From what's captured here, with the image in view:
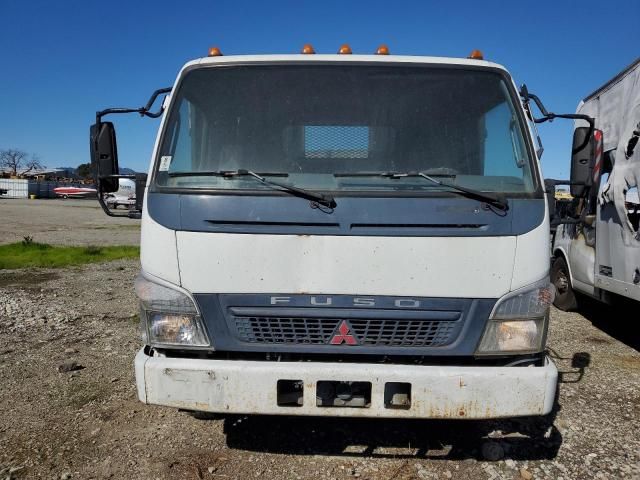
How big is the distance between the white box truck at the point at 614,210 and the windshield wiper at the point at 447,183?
2035 mm

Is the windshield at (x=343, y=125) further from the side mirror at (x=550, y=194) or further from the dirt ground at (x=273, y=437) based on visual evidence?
the dirt ground at (x=273, y=437)

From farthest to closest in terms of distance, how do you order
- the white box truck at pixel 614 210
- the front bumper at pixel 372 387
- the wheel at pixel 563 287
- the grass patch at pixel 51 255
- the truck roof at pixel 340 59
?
the grass patch at pixel 51 255, the wheel at pixel 563 287, the white box truck at pixel 614 210, the truck roof at pixel 340 59, the front bumper at pixel 372 387

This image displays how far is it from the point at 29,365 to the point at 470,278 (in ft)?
13.7

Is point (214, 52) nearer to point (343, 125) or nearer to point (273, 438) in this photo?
point (343, 125)

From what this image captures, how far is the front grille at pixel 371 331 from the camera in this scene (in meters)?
2.76

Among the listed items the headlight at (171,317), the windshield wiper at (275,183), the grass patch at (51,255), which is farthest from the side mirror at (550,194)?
the grass patch at (51,255)

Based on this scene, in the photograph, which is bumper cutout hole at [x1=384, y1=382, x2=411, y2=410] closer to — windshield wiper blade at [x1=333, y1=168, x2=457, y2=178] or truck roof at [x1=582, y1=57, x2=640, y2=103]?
windshield wiper blade at [x1=333, y1=168, x2=457, y2=178]

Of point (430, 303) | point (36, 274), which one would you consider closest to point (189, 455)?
point (430, 303)

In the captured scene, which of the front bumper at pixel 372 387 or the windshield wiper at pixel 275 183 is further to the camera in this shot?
the windshield wiper at pixel 275 183

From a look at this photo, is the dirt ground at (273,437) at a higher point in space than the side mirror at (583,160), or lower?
lower

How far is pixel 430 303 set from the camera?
8.99 ft

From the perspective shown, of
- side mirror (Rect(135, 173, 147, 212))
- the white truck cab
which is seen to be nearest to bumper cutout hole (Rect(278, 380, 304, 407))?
the white truck cab

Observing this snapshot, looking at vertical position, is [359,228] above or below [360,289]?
above

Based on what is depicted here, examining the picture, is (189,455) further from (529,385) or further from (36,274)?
(36,274)
